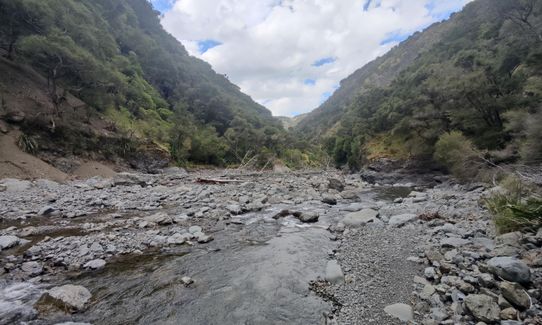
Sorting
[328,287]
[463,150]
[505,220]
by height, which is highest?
[463,150]

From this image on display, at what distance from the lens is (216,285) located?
5.72 m

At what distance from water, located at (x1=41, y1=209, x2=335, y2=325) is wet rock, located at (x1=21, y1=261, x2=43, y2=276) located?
2.95 ft

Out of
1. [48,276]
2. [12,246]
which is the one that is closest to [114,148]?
[12,246]

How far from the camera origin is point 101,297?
5.22 metres

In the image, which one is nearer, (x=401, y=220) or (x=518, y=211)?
(x=518, y=211)

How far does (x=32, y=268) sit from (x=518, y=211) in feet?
39.0

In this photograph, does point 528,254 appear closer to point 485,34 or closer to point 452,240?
point 452,240

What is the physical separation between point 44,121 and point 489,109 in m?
38.3

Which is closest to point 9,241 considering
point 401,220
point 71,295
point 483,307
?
point 71,295

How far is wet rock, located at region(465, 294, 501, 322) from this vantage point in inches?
140

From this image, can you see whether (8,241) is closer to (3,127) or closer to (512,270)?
(512,270)

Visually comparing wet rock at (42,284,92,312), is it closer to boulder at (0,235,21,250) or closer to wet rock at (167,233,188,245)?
wet rock at (167,233,188,245)

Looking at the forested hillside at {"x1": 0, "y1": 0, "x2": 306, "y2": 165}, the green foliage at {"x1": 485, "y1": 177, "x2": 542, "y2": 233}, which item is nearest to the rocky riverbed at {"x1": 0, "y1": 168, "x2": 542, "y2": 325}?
the green foliage at {"x1": 485, "y1": 177, "x2": 542, "y2": 233}

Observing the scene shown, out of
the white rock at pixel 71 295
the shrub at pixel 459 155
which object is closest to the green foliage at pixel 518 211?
the white rock at pixel 71 295
